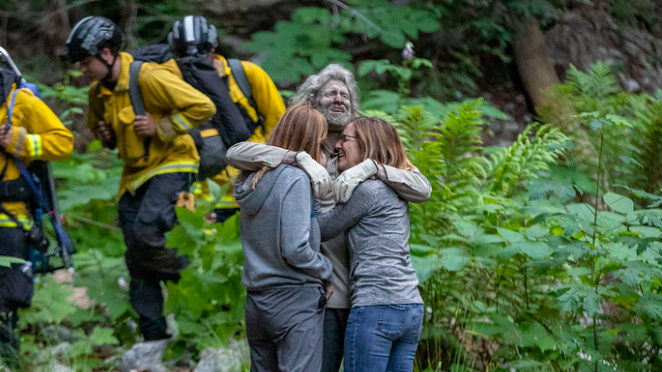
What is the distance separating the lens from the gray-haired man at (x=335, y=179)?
119 inches

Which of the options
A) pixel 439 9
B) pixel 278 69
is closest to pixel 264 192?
pixel 278 69

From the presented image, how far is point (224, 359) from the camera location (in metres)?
4.25

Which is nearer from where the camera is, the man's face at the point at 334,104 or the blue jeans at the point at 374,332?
the blue jeans at the point at 374,332

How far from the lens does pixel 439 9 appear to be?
25.3 ft

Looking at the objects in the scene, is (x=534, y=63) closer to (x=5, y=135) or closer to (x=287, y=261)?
(x=5, y=135)

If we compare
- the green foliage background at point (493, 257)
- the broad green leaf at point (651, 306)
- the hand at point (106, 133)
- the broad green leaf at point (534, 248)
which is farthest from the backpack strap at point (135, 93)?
the broad green leaf at point (651, 306)

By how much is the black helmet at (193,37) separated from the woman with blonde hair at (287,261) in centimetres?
188

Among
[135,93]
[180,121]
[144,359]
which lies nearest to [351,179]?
[180,121]

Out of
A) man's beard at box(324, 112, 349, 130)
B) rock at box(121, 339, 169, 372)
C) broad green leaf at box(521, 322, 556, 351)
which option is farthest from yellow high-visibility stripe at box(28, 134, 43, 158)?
broad green leaf at box(521, 322, 556, 351)

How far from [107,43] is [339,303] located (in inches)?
99.2

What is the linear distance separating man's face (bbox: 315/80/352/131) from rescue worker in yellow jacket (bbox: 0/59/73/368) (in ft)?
5.83

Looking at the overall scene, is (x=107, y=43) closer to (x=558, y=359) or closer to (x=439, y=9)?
(x=558, y=359)

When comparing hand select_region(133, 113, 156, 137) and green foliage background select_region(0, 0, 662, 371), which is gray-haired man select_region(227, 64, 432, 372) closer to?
green foliage background select_region(0, 0, 662, 371)

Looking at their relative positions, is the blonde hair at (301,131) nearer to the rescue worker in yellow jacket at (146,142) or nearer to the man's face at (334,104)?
the man's face at (334,104)
